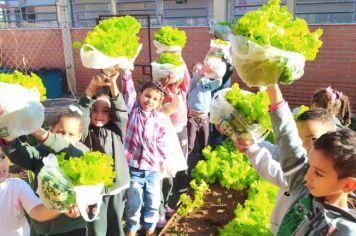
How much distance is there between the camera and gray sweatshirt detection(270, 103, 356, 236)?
1561mm

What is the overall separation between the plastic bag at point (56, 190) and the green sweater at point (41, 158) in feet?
1.66

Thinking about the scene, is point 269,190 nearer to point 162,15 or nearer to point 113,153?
point 113,153

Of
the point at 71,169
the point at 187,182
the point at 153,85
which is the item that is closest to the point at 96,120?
the point at 153,85

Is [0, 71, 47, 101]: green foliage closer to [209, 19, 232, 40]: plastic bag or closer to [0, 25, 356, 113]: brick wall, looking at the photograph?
[209, 19, 232, 40]: plastic bag

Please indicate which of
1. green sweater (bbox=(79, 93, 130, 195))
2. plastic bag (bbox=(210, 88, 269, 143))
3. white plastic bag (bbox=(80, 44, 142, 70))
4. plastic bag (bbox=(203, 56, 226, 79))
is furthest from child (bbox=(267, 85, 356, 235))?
plastic bag (bbox=(203, 56, 226, 79))

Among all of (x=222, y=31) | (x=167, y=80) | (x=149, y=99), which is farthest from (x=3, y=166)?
(x=222, y=31)

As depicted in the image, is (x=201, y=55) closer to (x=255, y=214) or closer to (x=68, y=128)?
(x=255, y=214)

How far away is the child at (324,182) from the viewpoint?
5.15ft

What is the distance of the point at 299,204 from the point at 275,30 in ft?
2.64

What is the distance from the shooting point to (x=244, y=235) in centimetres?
292

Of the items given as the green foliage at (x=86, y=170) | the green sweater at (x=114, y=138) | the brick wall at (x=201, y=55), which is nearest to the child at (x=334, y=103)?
the green sweater at (x=114, y=138)

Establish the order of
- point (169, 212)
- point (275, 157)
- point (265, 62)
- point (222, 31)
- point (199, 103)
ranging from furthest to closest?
point (222, 31)
point (199, 103)
point (169, 212)
point (275, 157)
point (265, 62)

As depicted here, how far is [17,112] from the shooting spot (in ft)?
6.69

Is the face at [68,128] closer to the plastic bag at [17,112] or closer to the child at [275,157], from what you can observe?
the plastic bag at [17,112]
